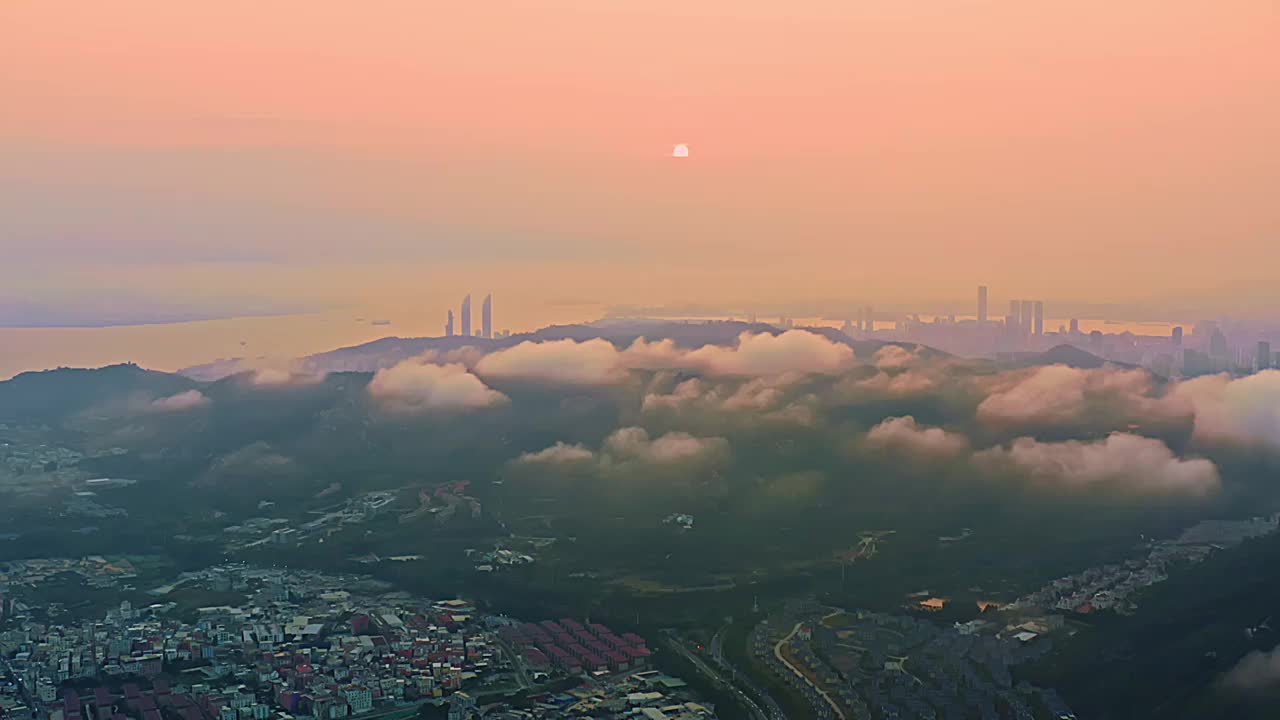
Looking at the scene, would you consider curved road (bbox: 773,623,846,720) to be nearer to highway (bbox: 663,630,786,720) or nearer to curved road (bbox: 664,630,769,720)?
highway (bbox: 663,630,786,720)

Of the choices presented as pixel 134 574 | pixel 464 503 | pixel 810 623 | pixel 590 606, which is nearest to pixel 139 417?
pixel 464 503

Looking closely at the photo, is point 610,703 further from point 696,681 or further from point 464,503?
point 464,503

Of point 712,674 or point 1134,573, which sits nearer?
point 712,674

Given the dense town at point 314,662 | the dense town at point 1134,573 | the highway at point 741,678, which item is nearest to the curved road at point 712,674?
the highway at point 741,678

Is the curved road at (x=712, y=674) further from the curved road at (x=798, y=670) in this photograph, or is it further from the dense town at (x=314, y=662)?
the curved road at (x=798, y=670)

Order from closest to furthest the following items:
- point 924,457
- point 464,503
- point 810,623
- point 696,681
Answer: point 696,681 → point 810,623 → point 464,503 → point 924,457

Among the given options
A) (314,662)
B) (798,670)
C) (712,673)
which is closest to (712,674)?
(712,673)

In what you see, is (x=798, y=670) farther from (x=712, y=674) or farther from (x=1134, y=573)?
(x=1134, y=573)

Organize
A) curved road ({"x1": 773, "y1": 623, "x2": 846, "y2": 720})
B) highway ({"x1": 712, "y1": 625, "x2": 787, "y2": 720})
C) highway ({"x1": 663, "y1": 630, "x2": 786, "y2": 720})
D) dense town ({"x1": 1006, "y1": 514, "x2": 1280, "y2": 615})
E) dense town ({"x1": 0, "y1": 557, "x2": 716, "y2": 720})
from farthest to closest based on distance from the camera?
dense town ({"x1": 1006, "y1": 514, "x2": 1280, "y2": 615}), curved road ({"x1": 773, "y1": 623, "x2": 846, "y2": 720}), highway ({"x1": 712, "y1": 625, "x2": 787, "y2": 720}), highway ({"x1": 663, "y1": 630, "x2": 786, "y2": 720}), dense town ({"x1": 0, "y1": 557, "x2": 716, "y2": 720})

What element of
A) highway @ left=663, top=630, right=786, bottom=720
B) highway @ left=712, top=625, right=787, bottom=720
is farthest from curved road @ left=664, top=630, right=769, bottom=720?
highway @ left=712, top=625, right=787, bottom=720
